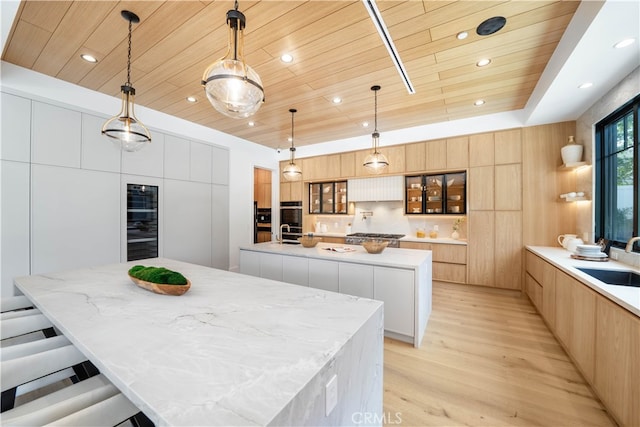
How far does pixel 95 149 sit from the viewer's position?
10.6 ft

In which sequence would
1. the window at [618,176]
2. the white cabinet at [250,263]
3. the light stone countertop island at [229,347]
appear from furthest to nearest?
the white cabinet at [250,263], the window at [618,176], the light stone countertop island at [229,347]

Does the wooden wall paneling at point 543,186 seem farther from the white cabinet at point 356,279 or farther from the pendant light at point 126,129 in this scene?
the pendant light at point 126,129

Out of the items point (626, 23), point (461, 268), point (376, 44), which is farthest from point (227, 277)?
point (461, 268)

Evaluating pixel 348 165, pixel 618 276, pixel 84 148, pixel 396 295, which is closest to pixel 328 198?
pixel 348 165

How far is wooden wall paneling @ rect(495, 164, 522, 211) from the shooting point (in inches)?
150

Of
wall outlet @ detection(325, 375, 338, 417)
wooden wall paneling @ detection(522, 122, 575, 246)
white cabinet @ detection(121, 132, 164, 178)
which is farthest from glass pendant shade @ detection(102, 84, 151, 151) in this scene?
wooden wall paneling @ detection(522, 122, 575, 246)

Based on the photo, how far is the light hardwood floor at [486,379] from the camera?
1.61 meters

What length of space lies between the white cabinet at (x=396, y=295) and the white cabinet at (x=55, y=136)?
151 inches

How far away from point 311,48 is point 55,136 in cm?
312

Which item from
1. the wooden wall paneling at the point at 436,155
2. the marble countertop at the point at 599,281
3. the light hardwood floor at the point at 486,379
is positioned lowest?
the light hardwood floor at the point at 486,379

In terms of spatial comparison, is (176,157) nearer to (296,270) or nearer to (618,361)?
(296,270)

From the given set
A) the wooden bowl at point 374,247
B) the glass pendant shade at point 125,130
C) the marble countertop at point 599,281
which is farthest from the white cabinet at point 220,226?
the marble countertop at point 599,281

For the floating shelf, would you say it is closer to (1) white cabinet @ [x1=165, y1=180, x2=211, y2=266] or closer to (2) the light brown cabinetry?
(2) the light brown cabinetry

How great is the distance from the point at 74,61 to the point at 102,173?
1.29 meters
